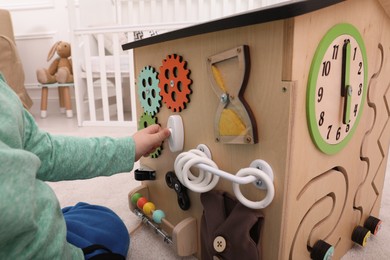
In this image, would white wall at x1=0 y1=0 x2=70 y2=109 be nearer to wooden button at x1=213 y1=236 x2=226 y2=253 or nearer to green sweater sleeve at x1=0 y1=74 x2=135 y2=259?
green sweater sleeve at x1=0 y1=74 x2=135 y2=259

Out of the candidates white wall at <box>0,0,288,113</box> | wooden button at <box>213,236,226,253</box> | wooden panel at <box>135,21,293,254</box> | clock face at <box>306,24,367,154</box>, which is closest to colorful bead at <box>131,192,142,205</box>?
A: wooden panel at <box>135,21,293,254</box>

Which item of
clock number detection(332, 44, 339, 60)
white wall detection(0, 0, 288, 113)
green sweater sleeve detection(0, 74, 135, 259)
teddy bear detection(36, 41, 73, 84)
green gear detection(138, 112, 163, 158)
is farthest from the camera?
white wall detection(0, 0, 288, 113)

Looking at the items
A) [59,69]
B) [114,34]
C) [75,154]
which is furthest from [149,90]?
[59,69]

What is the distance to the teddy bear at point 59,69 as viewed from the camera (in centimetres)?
208

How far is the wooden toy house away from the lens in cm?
39

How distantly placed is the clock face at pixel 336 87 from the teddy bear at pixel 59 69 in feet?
6.40

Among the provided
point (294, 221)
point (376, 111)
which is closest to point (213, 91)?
point (294, 221)

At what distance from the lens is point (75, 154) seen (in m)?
0.52

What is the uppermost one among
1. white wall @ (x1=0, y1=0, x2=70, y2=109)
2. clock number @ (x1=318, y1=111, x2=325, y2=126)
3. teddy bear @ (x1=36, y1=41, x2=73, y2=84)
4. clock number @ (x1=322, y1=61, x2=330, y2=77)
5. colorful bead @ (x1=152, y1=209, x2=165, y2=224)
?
white wall @ (x1=0, y1=0, x2=70, y2=109)

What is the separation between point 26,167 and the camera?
346 mm

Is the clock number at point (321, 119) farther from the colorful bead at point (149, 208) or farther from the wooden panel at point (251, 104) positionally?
the colorful bead at point (149, 208)

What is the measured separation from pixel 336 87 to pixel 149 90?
358 millimetres

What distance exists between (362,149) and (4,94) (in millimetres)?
589

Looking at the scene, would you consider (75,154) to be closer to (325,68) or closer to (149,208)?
(149,208)
